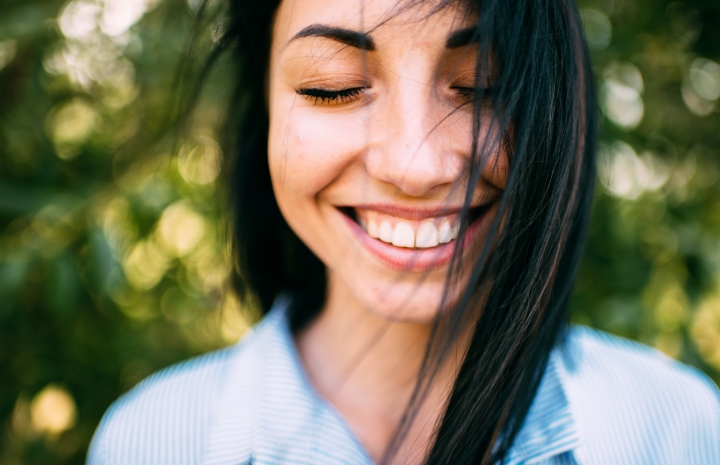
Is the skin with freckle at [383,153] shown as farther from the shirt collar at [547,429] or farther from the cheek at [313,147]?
the shirt collar at [547,429]

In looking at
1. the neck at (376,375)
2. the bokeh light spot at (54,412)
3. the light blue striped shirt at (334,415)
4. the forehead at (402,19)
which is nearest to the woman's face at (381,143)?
the forehead at (402,19)

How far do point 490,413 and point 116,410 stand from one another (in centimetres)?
87

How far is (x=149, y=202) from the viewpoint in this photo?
140cm

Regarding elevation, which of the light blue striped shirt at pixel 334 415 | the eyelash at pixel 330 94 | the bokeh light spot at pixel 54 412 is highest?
the eyelash at pixel 330 94

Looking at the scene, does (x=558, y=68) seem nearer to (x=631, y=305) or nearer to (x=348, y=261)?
(x=348, y=261)

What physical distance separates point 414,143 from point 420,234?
177 millimetres

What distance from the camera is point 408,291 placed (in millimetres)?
879

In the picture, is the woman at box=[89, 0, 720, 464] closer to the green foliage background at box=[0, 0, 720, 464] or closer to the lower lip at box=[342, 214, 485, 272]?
the lower lip at box=[342, 214, 485, 272]

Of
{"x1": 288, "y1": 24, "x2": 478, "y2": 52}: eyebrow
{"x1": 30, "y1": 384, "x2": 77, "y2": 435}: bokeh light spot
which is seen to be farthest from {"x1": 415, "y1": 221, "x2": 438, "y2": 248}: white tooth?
{"x1": 30, "y1": 384, "x2": 77, "y2": 435}: bokeh light spot

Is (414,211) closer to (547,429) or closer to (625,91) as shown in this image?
(547,429)

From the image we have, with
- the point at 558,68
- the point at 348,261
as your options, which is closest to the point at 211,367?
the point at 348,261

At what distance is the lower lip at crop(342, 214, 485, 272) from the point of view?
0.89m

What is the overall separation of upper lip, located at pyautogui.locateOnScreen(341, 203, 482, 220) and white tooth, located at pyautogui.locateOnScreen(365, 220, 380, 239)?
3 centimetres

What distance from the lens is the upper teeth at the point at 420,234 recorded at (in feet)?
2.87
